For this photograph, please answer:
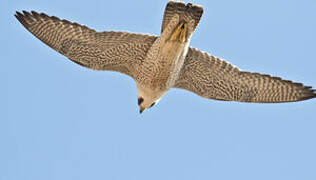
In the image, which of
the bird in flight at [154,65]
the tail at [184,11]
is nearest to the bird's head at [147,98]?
the bird in flight at [154,65]

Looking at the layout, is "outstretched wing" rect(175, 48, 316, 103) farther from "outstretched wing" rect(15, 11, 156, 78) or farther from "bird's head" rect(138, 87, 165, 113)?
"outstretched wing" rect(15, 11, 156, 78)

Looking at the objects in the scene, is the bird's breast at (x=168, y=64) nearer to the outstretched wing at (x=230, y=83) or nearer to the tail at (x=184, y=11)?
the outstretched wing at (x=230, y=83)

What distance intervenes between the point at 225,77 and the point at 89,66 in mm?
2921

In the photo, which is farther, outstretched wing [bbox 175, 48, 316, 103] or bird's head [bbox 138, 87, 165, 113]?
bird's head [bbox 138, 87, 165, 113]

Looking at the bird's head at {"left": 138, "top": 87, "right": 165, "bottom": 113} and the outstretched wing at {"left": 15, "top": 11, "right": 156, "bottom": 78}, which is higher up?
the outstretched wing at {"left": 15, "top": 11, "right": 156, "bottom": 78}

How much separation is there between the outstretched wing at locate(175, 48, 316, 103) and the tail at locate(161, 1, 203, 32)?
892 mm

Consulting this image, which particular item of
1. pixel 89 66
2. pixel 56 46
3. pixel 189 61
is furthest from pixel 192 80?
pixel 56 46

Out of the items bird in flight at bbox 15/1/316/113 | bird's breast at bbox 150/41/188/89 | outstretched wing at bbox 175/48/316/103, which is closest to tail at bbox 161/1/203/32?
bird's breast at bbox 150/41/188/89

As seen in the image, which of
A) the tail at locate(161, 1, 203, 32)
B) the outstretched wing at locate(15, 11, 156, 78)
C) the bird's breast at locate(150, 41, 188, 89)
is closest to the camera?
the tail at locate(161, 1, 203, 32)

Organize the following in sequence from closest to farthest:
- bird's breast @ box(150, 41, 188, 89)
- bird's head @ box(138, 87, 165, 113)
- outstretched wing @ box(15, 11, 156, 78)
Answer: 1. bird's breast @ box(150, 41, 188, 89)
2. outstretched wing @ box(15, 11, 156, 78)
3. bird's head @ box(138, 87, 165, 113)

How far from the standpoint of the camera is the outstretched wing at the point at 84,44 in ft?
39.1

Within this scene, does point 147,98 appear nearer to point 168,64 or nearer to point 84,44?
point 168,64

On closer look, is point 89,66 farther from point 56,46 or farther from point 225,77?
point 225,77

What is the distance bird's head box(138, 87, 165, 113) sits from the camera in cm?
1217
